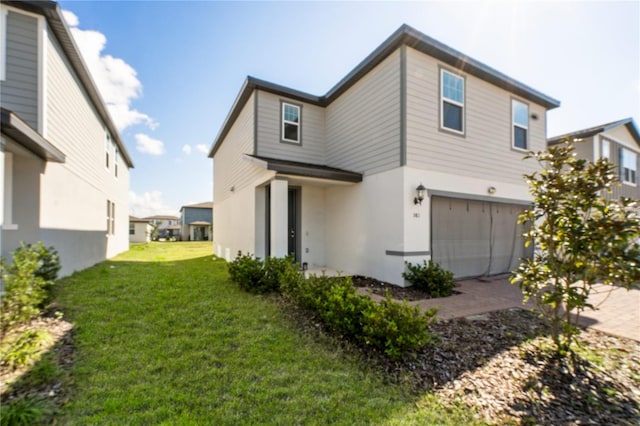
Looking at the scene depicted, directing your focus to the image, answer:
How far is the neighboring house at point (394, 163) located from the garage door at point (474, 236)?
41 mm

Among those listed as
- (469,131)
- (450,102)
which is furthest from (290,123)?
(469,131)

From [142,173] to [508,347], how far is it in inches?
871

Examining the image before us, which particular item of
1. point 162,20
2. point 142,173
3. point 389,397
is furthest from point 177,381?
point 142,173

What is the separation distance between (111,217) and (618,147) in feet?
80.9

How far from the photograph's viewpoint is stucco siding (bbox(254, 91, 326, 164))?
9078mm

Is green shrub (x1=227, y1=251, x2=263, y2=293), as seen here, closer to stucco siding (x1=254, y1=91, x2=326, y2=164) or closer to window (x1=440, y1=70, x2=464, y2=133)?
stucco siding (x1=254, y1=91, x2=326, y2=164)

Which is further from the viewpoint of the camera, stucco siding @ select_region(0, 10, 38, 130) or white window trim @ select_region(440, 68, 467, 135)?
white window trim @ select_region(440, 68, 467, 135)

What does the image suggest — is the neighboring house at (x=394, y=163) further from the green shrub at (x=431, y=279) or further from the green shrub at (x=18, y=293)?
the green shrub at (x=18, y=293)

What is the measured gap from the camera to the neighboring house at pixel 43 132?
5.90 meters

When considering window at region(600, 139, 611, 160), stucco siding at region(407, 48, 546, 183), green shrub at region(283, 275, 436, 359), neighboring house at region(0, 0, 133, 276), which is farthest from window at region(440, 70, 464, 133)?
window at region(600, 139, 611, 160)

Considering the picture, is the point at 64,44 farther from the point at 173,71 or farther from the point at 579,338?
the point at 579,338

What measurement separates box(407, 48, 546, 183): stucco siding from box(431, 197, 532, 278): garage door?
3.12ft

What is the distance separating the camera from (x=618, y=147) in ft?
44.7

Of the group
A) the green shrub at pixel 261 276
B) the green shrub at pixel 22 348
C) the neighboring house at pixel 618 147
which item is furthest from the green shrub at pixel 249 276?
the neighboring house at pixel 618 147
